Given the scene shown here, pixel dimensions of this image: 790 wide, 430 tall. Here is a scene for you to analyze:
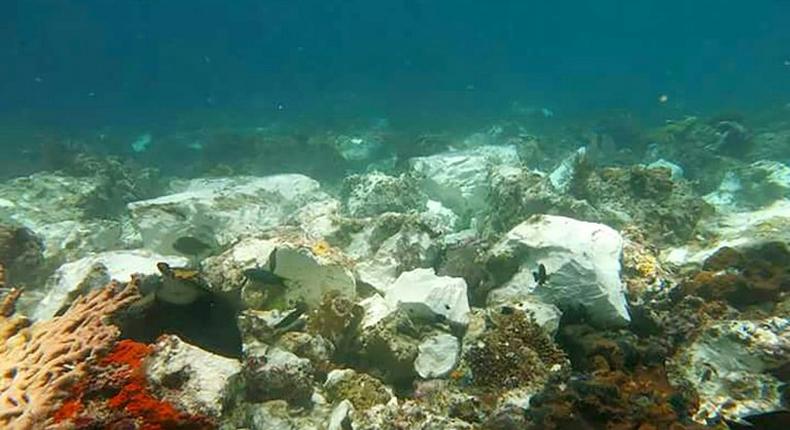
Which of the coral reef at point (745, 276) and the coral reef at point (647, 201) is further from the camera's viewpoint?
the coral reef at point (647, 201)

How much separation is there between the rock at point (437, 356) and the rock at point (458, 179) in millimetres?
6215

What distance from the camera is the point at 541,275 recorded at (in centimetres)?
585

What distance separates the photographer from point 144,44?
57688 mm

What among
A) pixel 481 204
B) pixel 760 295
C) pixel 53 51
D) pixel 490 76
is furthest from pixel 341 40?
pixel 760 295

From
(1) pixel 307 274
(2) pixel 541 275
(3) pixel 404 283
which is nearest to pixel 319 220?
(1) pixel 307 274

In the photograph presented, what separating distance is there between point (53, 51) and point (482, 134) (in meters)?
51.2

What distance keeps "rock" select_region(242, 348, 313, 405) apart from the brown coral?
120cm

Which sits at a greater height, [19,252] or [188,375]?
[188,375]

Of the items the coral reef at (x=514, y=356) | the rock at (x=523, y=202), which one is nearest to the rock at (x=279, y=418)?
the coral reef at (x=514, y=356)

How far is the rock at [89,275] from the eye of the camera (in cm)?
604

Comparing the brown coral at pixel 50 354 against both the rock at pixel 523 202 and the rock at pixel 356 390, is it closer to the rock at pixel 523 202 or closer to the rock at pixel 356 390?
the rock at pixel 356 390

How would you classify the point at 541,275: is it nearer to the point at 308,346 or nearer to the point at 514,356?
the point at 514,356

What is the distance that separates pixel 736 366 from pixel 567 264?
188 centimetres

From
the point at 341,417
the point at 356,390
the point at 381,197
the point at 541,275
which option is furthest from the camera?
the point at 381,197
